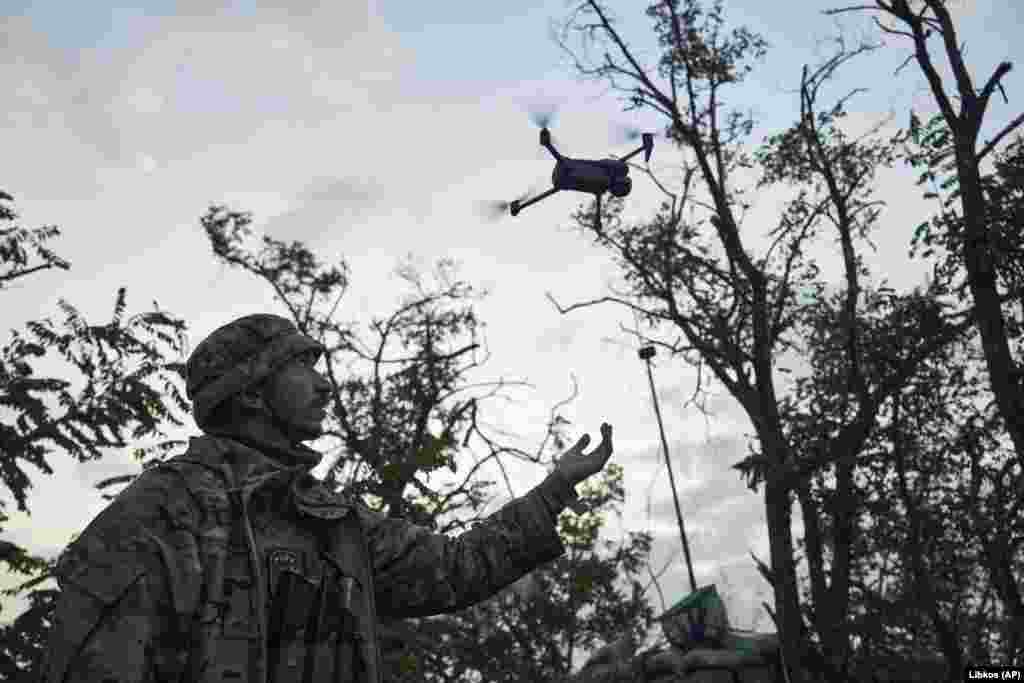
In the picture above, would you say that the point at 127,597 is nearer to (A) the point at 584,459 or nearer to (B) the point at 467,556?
(B) the point at 467,556

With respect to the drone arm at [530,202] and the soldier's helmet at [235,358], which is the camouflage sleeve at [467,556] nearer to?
the soldier's helmet at [235,358]

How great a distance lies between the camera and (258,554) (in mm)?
2922

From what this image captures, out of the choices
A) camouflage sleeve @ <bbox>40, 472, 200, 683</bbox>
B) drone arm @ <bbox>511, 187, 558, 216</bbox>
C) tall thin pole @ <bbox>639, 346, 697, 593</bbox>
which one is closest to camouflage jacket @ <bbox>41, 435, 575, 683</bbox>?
camouflage sleeve @ <bbox>40, 472, 200, 683</bbox>

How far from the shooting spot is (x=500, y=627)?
2334 centimetres

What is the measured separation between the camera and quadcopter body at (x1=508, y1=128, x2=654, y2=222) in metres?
6.18

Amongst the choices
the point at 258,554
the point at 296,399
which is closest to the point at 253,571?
the point at 258,554

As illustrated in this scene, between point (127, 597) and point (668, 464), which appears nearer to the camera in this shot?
point (127, 597)

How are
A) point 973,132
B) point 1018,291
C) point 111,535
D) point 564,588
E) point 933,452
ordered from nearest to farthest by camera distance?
point 111,535
point 1018,291
point 973,132
point 933,452
point 564,588

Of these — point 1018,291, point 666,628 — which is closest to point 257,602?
point 1018,291

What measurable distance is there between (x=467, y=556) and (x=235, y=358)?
102cm

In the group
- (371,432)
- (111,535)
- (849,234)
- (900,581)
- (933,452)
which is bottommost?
(111,535)

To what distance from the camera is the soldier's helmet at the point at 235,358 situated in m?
3.25

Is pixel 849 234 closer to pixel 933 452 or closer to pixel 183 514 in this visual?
pixel 933 452

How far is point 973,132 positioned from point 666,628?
7.98m
